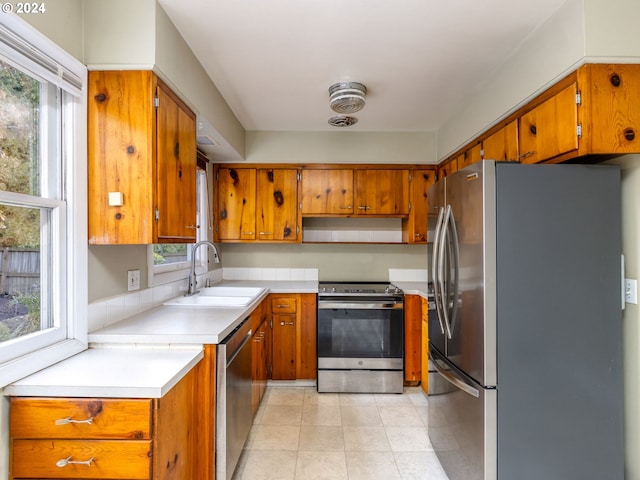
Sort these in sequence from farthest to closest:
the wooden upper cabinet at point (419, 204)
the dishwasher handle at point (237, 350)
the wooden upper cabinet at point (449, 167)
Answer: the wooden upper cabinet at point (419, 204) < the wooden upper cabinet at point (449, 167) < the dishwasher handle at point (237, 350)

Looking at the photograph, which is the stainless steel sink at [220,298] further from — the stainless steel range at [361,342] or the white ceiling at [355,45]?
the white ceiling at [355,45]

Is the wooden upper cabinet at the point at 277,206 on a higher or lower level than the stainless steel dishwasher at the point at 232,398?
higher

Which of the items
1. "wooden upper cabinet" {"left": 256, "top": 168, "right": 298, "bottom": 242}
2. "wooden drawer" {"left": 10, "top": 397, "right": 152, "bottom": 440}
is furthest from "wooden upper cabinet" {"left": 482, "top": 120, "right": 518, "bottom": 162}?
"wooden drawer" {"left": 10, "top": 397, "right": 152, "bottom": 440}

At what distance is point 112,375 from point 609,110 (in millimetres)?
2303

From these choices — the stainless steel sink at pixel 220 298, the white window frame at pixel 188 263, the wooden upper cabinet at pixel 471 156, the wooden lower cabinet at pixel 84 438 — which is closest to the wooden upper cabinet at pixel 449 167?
the wooden upper cabinet at pixel 471 156

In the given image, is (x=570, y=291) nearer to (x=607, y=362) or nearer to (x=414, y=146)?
(x=607, y=362)

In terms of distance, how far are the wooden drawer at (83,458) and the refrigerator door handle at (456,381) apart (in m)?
1.38

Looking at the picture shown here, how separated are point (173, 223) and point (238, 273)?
199 cm

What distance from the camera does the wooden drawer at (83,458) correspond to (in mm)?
1127

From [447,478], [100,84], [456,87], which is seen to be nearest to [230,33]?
[100,84]

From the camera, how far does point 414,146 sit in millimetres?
3451

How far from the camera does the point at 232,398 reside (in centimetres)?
179

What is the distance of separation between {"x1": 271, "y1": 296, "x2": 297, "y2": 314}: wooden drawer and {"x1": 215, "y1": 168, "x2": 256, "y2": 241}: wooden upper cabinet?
0.72 meters

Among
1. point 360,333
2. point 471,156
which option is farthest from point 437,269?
point 360,333
